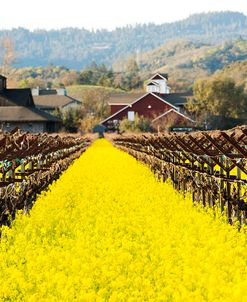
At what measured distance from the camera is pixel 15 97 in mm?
69438

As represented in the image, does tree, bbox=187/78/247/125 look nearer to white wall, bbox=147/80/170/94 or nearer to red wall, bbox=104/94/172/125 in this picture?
red wall, bbox=104/94/172/125

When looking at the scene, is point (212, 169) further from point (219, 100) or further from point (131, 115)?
point (131, 115)

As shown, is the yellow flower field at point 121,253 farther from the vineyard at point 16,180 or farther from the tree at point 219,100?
the tree at point 219,100

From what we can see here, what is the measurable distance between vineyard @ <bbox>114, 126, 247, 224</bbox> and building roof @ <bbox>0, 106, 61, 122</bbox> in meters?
39.6

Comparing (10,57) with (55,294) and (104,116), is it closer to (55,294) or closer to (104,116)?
(104,116)

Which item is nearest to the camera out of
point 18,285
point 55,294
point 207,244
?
point 55,294

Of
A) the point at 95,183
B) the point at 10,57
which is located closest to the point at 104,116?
the point at 10,57

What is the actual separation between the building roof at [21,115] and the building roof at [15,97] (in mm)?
1098

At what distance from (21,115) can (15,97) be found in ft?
14.6

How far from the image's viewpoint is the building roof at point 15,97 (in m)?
68.4

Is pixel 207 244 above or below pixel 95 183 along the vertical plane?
above

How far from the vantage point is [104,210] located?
14.2 m

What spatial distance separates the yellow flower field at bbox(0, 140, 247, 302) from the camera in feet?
23.0

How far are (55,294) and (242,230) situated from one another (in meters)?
4.96
